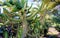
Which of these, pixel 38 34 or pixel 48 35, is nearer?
pixel 38 34

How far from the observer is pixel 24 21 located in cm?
233

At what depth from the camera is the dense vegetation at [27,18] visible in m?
2.31

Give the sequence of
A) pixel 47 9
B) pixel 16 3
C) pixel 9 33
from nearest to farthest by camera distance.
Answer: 1. pixel 16 3
2. pixel 47 9
3. pixel 9 33

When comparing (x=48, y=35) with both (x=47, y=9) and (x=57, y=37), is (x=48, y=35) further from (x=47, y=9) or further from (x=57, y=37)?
(x=47, y=9)

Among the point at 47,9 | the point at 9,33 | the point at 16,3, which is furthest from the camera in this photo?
the point at 9,33

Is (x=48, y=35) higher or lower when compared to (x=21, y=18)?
lower

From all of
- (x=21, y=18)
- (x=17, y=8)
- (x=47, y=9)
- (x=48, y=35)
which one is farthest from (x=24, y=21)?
(x=48, y=35)

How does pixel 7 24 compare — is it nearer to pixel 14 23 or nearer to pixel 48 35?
pixel 14 23

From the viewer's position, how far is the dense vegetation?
231cm

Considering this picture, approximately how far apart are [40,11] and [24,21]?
26 centimetres

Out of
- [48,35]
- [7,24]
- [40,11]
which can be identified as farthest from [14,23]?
[48,35]

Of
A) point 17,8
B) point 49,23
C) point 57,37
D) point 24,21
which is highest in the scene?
point 17,8

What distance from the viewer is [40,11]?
238 cm

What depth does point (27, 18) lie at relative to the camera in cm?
235
